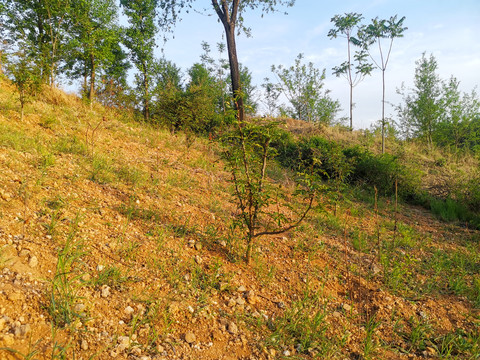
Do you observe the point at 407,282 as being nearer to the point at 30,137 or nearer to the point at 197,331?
the point at 197,331

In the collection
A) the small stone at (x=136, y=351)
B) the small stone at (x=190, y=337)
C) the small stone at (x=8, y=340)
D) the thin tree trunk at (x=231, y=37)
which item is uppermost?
the thin tree trunk at (x=231, y=37)

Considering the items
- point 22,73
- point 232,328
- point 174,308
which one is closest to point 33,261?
point 174,308

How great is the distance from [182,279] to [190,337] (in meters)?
0.59

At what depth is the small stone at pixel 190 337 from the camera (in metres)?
1.77

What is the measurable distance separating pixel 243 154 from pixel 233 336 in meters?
1.52

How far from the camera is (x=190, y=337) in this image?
5.87 ft

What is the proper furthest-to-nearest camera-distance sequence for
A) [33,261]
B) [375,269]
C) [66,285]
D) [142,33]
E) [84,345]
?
[142,33], [375,269], [33,261], [66,285], [84,345]

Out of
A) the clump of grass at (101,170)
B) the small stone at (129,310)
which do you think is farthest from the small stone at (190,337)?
the clump of grass at (101,170)

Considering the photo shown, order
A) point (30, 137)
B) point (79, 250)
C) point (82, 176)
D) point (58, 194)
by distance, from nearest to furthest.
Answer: point (79, 250) < point (58, 194) < point (82, 176) < point (30, 137)

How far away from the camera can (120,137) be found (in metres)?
6.42

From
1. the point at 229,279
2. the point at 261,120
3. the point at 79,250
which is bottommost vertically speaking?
the point at 229,279

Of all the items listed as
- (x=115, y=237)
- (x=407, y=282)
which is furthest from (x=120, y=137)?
(x=407, y=282)

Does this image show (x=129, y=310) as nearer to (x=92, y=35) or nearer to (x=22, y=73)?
(x=22, y=73)

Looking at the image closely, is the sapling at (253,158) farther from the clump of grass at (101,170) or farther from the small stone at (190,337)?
the clump of grass at (101,170)
